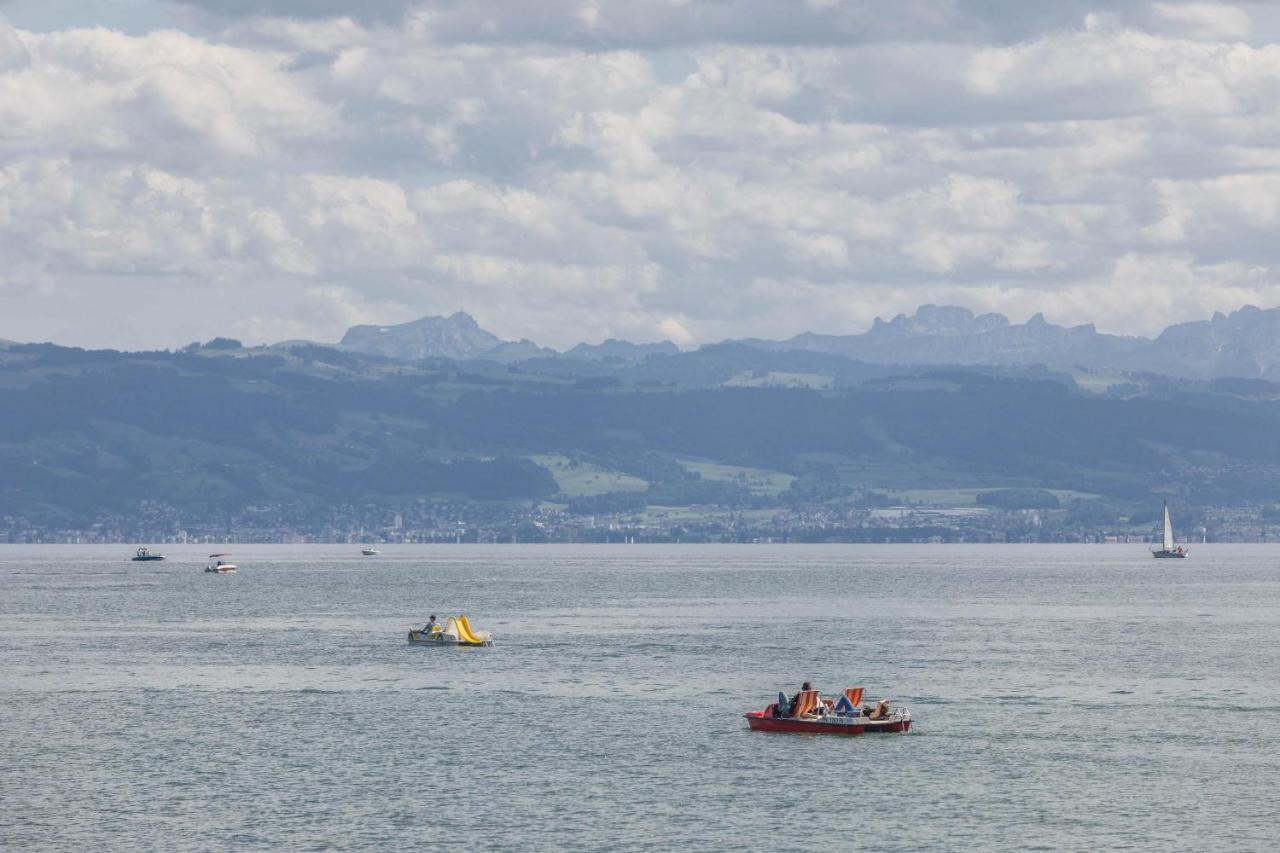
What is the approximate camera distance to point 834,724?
121 m

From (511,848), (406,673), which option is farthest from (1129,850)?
(406,673)

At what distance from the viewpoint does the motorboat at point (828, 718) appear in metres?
121

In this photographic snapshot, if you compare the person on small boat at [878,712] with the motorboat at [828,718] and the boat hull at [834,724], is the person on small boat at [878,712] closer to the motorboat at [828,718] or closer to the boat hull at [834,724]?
the motorboat at [828,718]

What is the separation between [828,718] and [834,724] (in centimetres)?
65

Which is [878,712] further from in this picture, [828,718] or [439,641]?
[439,641]

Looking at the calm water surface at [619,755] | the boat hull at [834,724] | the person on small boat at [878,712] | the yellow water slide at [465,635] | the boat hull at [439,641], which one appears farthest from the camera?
the yellow water slide at [465,635]

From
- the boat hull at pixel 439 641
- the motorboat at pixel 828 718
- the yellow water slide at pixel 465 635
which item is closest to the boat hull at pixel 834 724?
the motorboat at pixel 828 718

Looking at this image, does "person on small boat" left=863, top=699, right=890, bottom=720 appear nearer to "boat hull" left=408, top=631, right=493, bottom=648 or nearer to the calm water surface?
the calm water surface

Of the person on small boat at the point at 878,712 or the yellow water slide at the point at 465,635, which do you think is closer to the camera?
the person on small boat at the point at 878,712

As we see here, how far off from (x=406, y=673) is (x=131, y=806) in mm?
67151

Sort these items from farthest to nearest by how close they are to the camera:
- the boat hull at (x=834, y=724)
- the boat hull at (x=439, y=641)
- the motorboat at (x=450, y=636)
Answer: the motorboat at (x=450, y=636) → the boat hull at (x=439, y=641) → the boat hull at (x=834, y=724)

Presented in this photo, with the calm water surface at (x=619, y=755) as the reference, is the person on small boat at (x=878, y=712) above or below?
above

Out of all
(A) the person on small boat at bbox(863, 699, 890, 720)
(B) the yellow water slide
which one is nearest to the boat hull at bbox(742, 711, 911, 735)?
(A) the person on small boat at bbox(863, 699, 890, 720)

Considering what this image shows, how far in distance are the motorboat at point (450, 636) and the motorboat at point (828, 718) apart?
71559 millimetres
